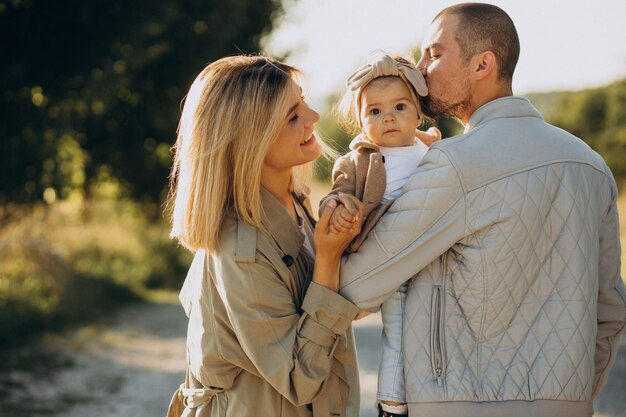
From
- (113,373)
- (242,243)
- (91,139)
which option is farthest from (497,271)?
(91,139)

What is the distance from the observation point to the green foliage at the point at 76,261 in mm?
8883

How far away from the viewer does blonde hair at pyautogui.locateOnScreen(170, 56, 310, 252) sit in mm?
3055

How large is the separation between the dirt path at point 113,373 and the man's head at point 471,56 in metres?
4.19

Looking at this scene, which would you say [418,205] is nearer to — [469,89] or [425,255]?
[425,255]

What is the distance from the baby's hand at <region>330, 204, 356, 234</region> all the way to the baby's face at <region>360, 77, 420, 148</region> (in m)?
0.39

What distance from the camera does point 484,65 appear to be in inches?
116

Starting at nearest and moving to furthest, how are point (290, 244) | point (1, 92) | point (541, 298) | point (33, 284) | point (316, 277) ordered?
point (541, 298) → point (316, 277) → point (290, 244) → point (1, 92) → point (33, 284)

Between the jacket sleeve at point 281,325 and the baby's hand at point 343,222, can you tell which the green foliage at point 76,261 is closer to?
the jacket sleeve at point 281,325

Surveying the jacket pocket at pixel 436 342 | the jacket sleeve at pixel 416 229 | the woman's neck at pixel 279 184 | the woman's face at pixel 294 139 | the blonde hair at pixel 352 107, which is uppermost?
the blonde hair at pixel 352 107

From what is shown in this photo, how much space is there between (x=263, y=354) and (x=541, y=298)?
100 centimetres

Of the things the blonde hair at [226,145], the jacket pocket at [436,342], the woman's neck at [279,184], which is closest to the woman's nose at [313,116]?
the blonde hair at [226,145]

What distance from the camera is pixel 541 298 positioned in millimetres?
2768

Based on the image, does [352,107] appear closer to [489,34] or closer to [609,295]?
[489,34]

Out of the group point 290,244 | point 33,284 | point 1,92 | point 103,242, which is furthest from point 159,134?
point 290,244
